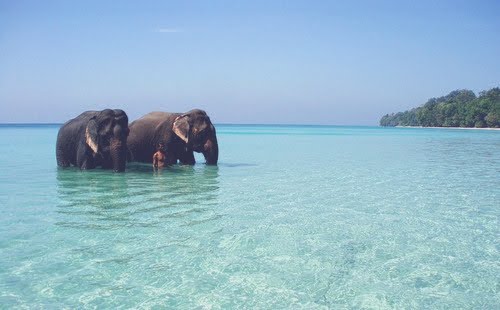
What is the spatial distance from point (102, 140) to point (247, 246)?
9.32m

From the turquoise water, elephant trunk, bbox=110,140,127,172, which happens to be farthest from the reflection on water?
elephant trunk, bbox=110,140,127,172

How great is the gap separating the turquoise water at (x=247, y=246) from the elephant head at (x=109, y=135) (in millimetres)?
2084

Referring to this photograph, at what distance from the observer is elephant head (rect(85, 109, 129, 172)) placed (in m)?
14.9

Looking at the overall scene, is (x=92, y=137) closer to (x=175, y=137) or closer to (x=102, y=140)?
(x=102, y=140)

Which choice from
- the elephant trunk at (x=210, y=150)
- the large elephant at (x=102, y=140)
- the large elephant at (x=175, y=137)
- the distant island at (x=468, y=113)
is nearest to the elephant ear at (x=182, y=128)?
the large elephant at (x=175, y=137)

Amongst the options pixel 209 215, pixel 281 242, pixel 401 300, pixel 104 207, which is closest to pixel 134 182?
pixel 104 207

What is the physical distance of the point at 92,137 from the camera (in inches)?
586

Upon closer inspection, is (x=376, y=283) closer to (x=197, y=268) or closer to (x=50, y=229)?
(x=197, y=268)

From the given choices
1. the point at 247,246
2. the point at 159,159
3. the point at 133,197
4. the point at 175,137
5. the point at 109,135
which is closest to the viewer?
the point at 247,246

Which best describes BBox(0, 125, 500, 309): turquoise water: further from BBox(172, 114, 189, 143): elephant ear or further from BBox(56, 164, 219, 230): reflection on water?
BBox(172, 114, 189, 143): elephant ear

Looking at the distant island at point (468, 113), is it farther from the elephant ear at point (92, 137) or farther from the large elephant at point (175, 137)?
the elephant ear at point (92, 137)

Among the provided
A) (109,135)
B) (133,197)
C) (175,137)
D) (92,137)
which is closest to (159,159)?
(175,137)

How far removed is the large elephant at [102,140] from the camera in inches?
588

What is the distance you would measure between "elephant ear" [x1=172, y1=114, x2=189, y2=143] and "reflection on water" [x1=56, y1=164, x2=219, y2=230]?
1344 millimetres
